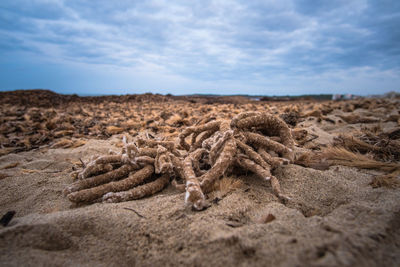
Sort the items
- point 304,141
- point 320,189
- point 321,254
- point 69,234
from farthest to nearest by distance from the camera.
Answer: point 304,141 → point 320,189 → point 69,234 → point 321,254

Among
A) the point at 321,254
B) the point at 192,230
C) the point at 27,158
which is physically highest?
the point at 321,254

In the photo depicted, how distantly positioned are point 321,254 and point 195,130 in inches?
61.0

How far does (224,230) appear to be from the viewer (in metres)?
1.17

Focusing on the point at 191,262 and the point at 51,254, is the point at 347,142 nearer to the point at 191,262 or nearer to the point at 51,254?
the point at 191,262

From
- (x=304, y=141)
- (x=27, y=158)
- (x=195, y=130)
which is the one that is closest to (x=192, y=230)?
(x=195, y=130)

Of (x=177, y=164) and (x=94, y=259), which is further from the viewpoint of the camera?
Result: (x=177, y=164)

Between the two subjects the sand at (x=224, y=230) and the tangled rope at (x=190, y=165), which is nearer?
the sand at (x=224, y=230)

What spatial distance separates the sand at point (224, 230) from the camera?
0.94 metres

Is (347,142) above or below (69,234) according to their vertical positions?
above

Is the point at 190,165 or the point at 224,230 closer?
the point at 224,230

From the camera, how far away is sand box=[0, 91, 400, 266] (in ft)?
3.07

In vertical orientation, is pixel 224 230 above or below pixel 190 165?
below

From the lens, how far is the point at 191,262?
100cm

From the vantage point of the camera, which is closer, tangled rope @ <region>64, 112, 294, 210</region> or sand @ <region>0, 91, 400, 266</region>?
sand @ <region>0, 91, 400, 266</region>
